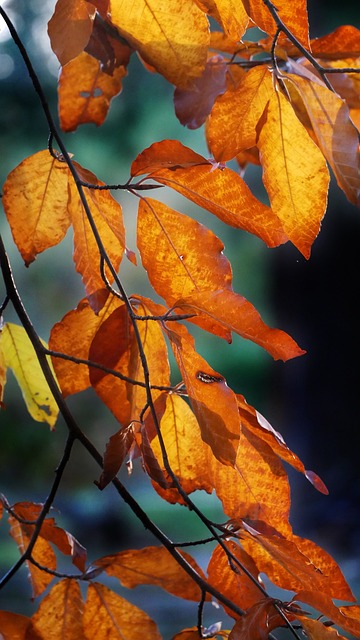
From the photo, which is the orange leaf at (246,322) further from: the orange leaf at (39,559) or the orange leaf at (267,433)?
the orange leaf at (39,559)

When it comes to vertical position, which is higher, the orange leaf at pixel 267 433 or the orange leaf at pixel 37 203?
the orange leaf at pixel 37 203

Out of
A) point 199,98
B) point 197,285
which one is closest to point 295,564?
point 197,285

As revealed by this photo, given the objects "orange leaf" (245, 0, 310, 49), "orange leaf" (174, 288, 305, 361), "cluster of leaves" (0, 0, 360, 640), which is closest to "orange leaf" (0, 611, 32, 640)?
"cluster of leaves" (0, 0, 360, 640)

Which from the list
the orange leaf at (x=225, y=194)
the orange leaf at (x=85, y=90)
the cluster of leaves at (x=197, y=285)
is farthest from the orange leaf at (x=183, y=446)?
the orange leaf at (x=85, y=90)

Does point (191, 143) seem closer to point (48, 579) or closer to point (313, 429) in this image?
point (313, 429)

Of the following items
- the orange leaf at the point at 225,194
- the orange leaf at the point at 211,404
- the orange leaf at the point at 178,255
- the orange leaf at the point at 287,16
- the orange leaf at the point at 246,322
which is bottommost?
the orange leaf at the point at 211,404
